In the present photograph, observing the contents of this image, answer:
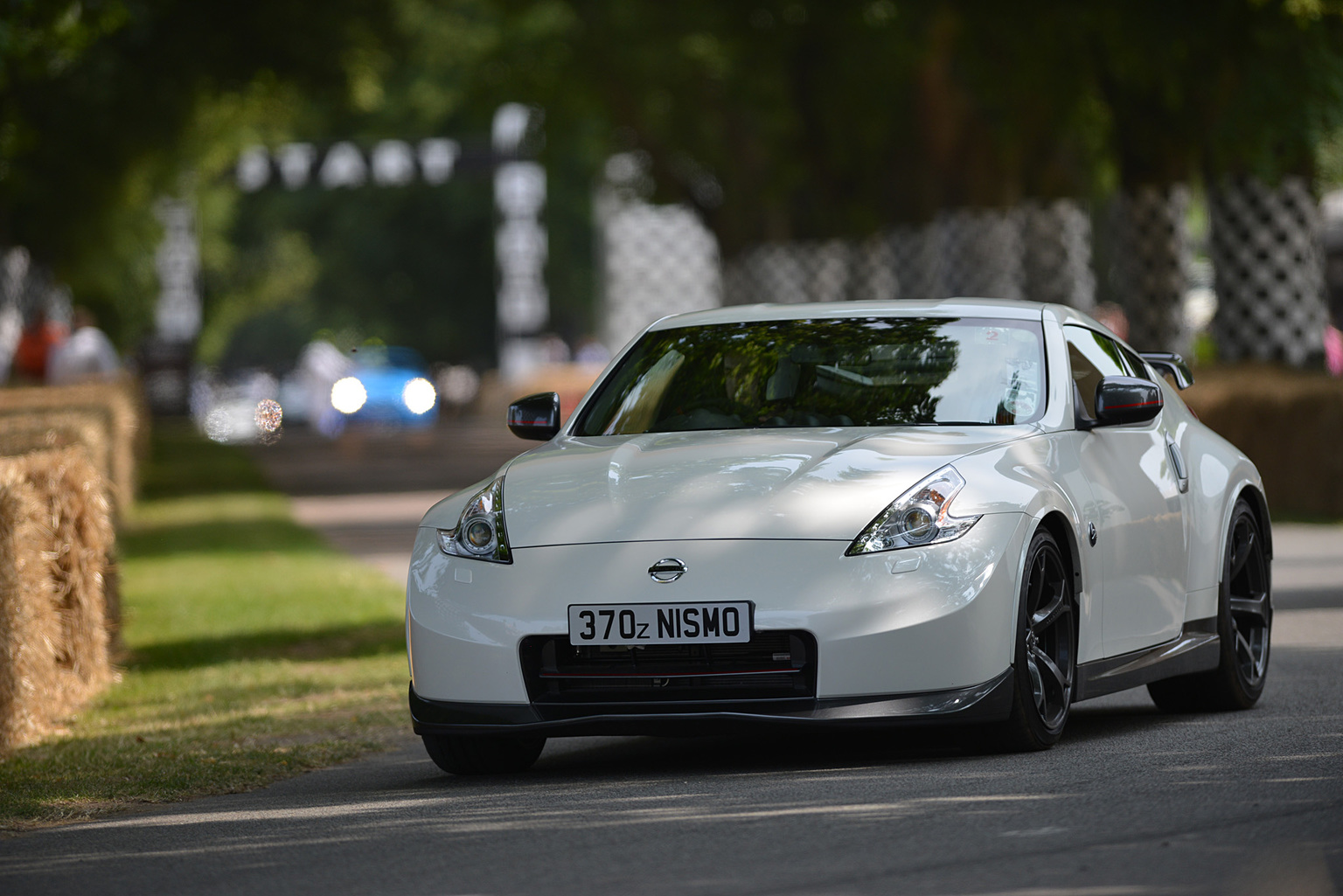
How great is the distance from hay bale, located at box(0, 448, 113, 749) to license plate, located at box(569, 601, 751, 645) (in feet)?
9.76

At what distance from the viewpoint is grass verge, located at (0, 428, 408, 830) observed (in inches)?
303

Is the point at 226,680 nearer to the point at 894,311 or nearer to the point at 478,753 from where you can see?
the point at 478,753

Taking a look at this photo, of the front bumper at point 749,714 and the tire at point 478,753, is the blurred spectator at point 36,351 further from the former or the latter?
the front bumper at point 749,714

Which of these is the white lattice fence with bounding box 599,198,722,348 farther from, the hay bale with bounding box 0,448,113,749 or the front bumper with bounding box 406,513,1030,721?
the front bumper with bounding box 406,513,1030,721

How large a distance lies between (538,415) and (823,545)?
181 cm

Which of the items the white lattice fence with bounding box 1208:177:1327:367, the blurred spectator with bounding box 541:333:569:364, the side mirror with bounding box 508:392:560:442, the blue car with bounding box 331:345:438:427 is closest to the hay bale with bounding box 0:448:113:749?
the side mirror with bounding box 508:392:560:442

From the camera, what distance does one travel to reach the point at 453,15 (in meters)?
58.5

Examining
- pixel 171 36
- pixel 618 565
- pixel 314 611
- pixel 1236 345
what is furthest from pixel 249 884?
pixel 171 36

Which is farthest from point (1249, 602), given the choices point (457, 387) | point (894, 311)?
point (457, 387)

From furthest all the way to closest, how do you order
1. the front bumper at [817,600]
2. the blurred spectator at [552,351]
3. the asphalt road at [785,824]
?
1. the blurred spectator at [552,351]
2. the front bumper at [817,600]
3. the asphalt road at [785,824]

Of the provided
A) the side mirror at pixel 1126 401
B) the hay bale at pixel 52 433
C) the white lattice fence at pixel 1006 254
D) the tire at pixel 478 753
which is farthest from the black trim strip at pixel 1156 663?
the white lattice fence at pixel 1006 254

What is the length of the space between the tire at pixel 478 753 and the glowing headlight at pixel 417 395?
171 ft

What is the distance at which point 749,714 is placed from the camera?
6.66 meters

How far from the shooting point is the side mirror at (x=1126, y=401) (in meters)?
7.62
